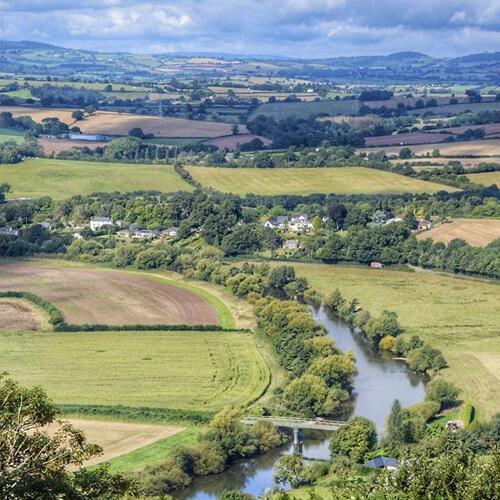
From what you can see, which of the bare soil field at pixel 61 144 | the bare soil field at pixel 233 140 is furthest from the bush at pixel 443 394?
the bare soil field at pixel 233 140

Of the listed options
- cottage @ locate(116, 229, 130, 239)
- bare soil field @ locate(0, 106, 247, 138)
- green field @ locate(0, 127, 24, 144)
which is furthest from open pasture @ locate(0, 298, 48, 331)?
bare soil field @ locate(0, 106, 247, 138)

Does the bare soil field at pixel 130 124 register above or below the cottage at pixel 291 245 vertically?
below

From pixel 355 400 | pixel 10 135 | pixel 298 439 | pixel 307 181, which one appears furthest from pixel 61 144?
pixel 298 439

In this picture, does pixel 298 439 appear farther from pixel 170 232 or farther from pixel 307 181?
pixel 307 181

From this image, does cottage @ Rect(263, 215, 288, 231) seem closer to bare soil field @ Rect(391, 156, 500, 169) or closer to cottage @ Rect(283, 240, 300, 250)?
cottage @ Rect(283, 240, 300, 250)

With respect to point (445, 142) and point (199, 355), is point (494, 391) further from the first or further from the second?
point (445, 142)

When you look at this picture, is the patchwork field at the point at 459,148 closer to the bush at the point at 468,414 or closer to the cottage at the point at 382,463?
the bush at the point at 468,414
